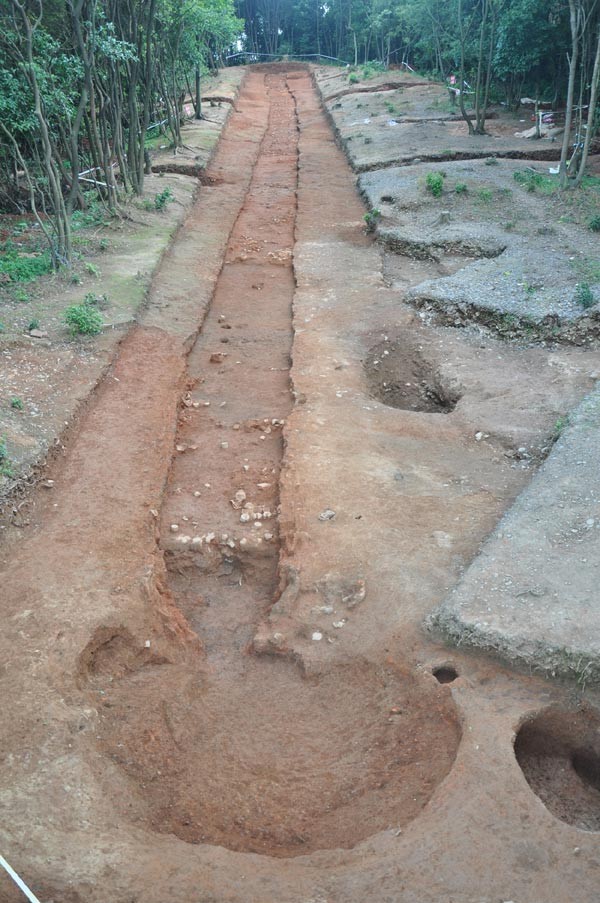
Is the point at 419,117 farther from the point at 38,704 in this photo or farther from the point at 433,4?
the point at 38,704

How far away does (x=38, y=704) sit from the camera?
14.8ft

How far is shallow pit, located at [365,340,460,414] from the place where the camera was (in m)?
8.48

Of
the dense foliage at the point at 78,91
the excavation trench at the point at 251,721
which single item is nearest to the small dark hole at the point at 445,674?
the excavation trench at the point at 251,721

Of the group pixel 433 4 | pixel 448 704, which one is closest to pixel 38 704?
pixel 448 704

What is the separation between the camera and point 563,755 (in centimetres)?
444

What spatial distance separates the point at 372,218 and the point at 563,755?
1113 centimetres

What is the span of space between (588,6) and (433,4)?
29.6 feet

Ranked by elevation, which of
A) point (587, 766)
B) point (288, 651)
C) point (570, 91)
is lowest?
point (587, 766)

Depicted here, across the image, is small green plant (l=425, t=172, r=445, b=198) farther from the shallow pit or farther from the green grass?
the green grass

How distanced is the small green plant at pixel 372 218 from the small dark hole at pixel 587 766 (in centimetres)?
1085

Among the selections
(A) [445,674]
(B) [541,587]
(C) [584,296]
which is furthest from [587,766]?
(C) [584,296]

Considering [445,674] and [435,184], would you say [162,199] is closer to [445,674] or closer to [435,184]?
[435,184]

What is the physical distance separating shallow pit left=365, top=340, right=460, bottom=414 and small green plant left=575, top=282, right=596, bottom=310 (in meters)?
2.25

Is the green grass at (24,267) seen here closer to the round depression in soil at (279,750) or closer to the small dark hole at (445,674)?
the round depression in soil at (279,750)
